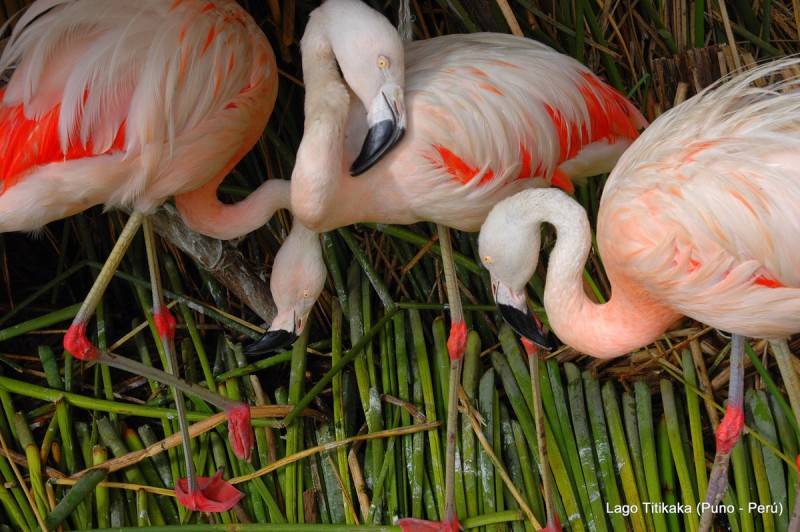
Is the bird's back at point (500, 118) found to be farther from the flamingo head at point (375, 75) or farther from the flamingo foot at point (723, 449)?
the flamingo foot at point (723, 449)

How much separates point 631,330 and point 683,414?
1.20m

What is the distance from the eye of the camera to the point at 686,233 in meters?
2.68

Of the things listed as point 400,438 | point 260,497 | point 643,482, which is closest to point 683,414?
point 643,482

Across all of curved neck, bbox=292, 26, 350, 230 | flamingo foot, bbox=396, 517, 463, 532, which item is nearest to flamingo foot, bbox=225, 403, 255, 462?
flamingo foot, bbox=396, 517, 463, 532

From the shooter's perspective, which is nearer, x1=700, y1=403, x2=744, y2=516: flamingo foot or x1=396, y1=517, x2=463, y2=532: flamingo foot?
x1=700, y1=403, x2=744, y2=516: flamingo foot

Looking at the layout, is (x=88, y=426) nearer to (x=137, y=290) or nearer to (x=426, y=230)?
(x=137, y=290)

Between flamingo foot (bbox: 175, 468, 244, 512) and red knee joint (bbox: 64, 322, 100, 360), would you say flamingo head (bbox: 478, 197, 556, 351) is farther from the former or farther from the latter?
red knee joint (bbox: 64, 322, 100, 360)

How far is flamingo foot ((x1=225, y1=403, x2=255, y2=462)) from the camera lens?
12.7 ft

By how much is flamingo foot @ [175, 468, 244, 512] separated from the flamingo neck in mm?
1671

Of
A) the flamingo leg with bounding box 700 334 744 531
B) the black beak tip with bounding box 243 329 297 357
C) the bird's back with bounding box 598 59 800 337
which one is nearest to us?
the bird's back with bounding box 598 59 800 337

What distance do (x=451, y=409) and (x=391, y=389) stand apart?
52cm

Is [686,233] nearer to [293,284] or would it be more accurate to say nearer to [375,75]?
[375,75]

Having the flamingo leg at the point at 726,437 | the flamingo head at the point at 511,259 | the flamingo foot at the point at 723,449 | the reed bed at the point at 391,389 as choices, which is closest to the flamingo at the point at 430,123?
the flamingo head at the point at 511,259

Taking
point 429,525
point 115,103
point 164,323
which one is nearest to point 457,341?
point 429,525
